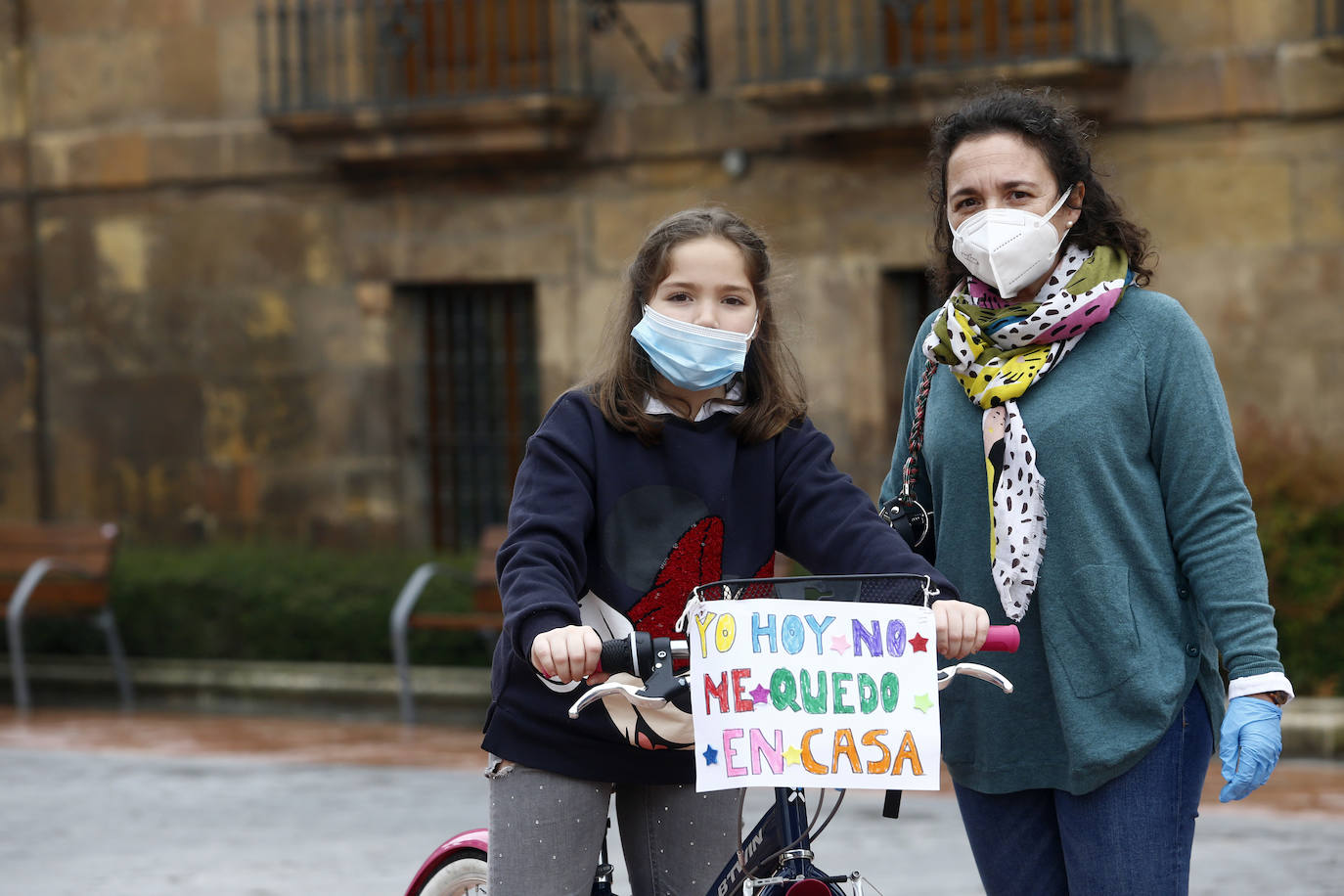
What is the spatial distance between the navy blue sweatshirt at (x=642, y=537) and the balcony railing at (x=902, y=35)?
7245 mm

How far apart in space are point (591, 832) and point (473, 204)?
904 cm

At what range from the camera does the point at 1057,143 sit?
3.47 meters

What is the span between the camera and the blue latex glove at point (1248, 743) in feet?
10.2

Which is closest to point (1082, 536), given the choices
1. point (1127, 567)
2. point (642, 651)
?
point (1127, 567)

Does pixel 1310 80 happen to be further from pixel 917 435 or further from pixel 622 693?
pixel 622 693

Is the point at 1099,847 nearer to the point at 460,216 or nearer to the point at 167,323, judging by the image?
the point at 460,216

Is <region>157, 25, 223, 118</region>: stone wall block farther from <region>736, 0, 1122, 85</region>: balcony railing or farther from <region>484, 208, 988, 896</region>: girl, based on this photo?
<region>484, 208, 988, 896</region>: girl

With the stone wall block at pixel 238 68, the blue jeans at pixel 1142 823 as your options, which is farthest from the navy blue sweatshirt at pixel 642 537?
the stone wall block at pixel 238 68

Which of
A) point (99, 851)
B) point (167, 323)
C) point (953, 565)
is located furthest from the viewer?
point (167, 323)

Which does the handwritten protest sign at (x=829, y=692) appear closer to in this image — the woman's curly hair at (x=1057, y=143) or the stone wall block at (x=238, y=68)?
the woman's curly hair at (x=1057, y=143)

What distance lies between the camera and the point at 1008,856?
11.4ft

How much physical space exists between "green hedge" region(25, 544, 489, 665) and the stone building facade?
1.25 meters

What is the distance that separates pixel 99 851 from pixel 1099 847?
4.85 meters

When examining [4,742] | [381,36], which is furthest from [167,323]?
[4,742]
